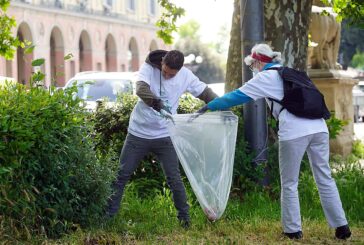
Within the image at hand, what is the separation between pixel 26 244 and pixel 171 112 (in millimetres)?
1974

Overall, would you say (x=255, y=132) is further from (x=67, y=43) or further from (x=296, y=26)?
(x=67, y=43)

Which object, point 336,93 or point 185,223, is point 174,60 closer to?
point 185,223

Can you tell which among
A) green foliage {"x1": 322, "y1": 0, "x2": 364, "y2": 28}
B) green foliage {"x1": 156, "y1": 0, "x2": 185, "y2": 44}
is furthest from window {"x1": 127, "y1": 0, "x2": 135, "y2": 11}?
green foliage {"x1": 322, "y1": 0, "x2": 364, "y2": 28}

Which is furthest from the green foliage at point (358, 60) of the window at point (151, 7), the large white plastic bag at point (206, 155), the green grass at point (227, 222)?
the large white plastic bag at point (206, 155)

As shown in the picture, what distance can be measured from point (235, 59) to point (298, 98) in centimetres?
464

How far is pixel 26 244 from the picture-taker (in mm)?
6605

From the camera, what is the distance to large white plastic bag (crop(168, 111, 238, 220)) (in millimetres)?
7824

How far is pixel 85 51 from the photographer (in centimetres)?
5453

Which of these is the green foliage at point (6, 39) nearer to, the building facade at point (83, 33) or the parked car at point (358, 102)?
the building facade at point (83, 33)

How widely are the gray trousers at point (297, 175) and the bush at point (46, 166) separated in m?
1.53

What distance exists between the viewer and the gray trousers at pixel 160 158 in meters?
8.05

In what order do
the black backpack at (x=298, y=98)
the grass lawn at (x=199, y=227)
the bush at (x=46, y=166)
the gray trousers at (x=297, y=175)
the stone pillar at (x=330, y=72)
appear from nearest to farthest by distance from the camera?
the bush at (x=46, y=166) < the grass lawn at (x=199, y=227) < the black backpack at (x=298, y=98) < the gray trousers at (x=297, y=175) < the stone pillar at (x=330, y=72)

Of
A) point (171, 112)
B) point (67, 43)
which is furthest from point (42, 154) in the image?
point (67, 43)

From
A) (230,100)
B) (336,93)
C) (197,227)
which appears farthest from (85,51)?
(230,100)
